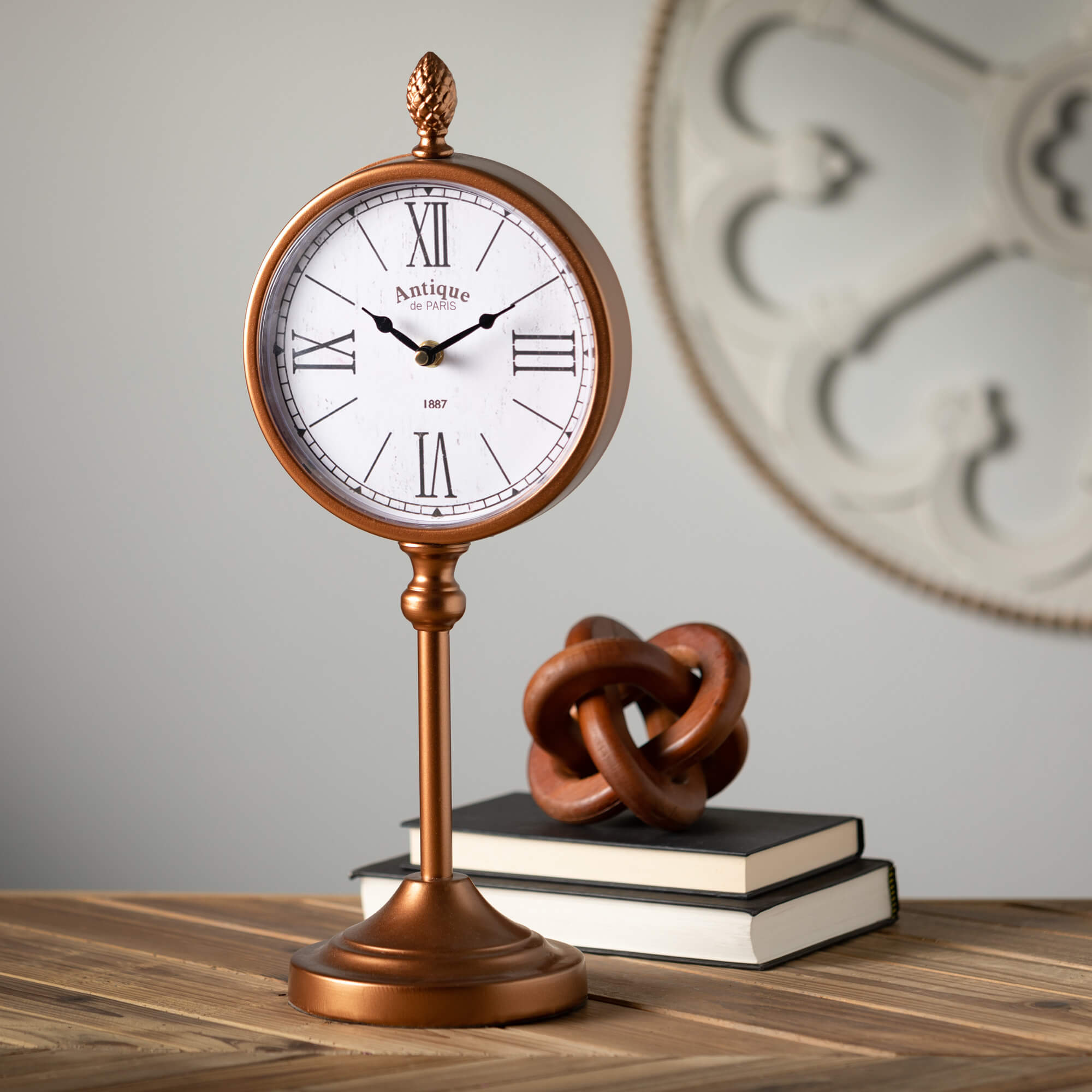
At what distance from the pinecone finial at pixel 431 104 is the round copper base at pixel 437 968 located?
0.43 m

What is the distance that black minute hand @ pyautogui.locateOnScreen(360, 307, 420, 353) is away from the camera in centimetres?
90

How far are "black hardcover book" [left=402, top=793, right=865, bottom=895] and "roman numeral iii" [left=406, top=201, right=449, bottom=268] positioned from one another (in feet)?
1.28

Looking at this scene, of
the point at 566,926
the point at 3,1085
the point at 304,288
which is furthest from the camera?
the point at 566,926

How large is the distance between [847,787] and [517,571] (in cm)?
50

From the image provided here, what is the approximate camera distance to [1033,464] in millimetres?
1871

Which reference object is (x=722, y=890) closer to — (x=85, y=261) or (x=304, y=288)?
(x=304, y=288)

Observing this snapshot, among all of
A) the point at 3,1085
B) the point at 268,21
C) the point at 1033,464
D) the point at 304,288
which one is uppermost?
the point at 268,21

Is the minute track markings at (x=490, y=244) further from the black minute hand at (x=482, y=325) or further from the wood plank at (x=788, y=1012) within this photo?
the wood plank at (x=788, y=1012)

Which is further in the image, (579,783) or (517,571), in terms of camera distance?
(517,571)

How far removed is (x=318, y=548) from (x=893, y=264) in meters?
0.79

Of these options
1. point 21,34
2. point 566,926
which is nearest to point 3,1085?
point 566,926

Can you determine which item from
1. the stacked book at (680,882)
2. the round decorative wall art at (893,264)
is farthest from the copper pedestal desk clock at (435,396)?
the round decorative wall art at (893,264)

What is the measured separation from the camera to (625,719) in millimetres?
1069

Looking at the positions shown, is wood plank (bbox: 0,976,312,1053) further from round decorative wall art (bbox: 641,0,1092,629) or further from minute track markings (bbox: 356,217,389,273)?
round decorative wall art (bbox: 641,0,1092,629)
